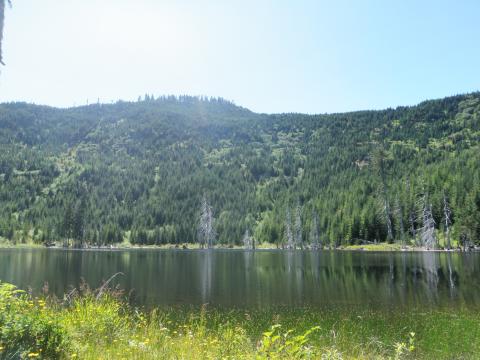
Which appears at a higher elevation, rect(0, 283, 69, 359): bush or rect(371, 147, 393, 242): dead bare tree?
rect(371, 147, 393, 242): dead bare tree

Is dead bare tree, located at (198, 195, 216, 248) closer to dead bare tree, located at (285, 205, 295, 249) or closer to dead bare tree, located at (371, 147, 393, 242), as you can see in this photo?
dead bare tree, located at (285, 205, 295, 249)

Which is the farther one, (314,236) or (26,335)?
(314,236)

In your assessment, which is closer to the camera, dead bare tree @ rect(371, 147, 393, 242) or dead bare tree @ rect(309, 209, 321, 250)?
dead bare tree @ rect(371, 147, 393, 242)

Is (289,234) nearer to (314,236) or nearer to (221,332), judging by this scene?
(314,236)

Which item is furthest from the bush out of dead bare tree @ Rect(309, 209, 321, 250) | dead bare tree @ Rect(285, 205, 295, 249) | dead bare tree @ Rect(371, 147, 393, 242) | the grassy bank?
dead bare tree @ Rect(285, 205, 295, 249)

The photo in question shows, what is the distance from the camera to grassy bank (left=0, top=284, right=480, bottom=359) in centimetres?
993

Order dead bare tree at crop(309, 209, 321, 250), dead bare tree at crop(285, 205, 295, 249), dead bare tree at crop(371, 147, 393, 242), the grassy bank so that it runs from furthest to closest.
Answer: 1. dead bare tree at crop(285, 205, 295, 249)
2. dead bare tree at crop(309, 209, 321, 250)
3. dead bare tree at crop(371, 147, 393, 242)
4. the grassy bank

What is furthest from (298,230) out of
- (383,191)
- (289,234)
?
(383,191)

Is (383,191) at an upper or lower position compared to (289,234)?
upper

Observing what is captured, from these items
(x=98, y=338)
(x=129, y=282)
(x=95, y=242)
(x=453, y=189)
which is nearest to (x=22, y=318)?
(x=98, y=338)

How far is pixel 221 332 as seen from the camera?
67.3 ft

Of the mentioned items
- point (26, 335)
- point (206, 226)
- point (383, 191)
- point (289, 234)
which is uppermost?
point (383, 191)

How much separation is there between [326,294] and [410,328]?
547 inches

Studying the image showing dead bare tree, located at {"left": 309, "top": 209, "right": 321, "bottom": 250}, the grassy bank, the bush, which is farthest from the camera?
dead bare tree, located at {"left": 309, "top": 209, "right": 321, "bottom": 250}
